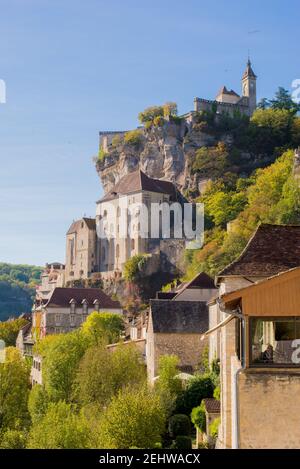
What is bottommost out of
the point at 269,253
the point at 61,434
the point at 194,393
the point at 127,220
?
the point at 61,434

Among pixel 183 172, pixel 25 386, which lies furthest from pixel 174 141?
pixel 25 386

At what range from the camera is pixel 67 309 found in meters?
82.2

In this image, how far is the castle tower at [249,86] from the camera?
143m

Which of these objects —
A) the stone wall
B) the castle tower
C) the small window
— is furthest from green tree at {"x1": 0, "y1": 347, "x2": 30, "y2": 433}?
the castle tower

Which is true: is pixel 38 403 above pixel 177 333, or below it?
below

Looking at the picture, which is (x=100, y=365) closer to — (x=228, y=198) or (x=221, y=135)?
(x=228, y=198)

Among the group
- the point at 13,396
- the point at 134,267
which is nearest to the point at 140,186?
the point at 134,267

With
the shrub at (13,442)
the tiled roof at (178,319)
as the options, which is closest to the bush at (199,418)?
the tiled roof at (178,319)

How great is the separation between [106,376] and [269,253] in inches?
875

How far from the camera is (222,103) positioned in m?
135

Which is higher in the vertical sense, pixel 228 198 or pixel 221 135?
pixel 221 135

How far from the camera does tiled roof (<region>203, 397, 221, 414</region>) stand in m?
31.1

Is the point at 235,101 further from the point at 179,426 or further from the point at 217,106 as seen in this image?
the point at 179,426
